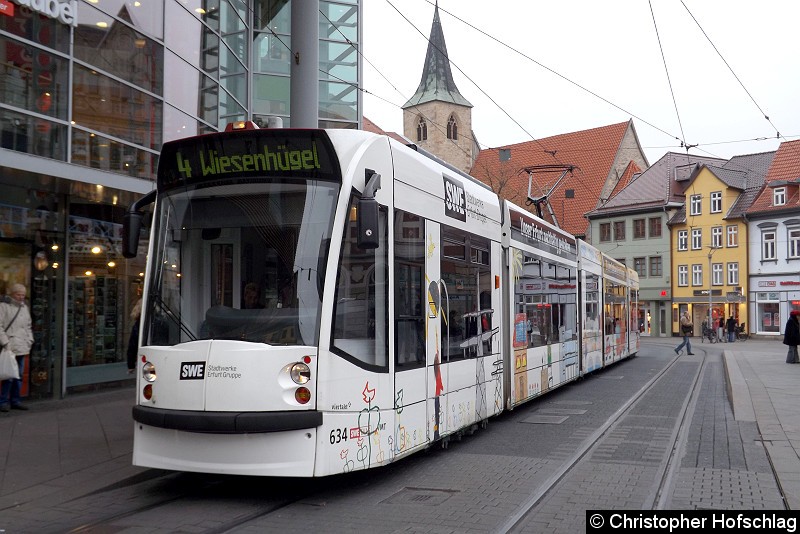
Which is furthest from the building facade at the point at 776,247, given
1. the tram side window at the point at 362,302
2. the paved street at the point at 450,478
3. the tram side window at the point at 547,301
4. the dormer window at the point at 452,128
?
the tram side window at the point at 362,302

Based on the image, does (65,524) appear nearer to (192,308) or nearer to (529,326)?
(192,308)

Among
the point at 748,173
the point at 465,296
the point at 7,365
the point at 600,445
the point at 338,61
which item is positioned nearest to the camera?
the point at 465,296

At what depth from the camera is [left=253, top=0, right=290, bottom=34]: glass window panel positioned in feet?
61.1

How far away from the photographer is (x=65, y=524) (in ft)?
20.2

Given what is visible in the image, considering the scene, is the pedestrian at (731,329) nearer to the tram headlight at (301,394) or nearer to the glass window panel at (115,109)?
the glass window panel at (115,109)

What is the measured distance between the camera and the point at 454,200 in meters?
9.41

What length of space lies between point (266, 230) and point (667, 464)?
15.6 ft

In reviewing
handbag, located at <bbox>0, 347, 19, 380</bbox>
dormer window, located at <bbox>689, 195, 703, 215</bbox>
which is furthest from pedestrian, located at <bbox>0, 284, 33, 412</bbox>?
dormer window, located at <bbox>689, 195, 703, 215</bbox>

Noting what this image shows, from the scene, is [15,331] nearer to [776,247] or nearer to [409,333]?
[409,333]

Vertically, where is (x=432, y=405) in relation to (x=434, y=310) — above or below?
below

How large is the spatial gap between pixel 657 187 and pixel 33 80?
53.7 metres

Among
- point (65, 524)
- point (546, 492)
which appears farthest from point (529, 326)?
point (65, 524)

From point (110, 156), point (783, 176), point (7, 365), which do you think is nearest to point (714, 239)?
point (783, 176)

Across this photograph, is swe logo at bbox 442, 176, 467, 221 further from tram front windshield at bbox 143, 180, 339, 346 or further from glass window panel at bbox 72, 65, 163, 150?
glass window panel at bbox 72, 65, 163, 150
